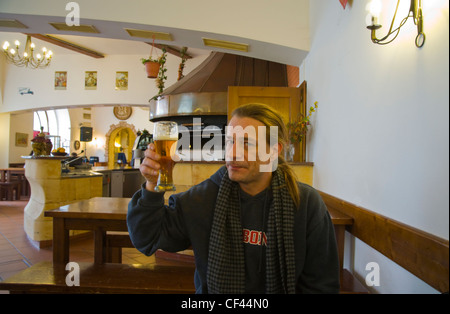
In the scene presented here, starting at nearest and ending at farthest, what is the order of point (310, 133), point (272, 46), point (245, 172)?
point (245, 172) < point (310, 133) < point (272, 46)

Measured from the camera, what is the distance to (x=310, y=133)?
3.36 meters

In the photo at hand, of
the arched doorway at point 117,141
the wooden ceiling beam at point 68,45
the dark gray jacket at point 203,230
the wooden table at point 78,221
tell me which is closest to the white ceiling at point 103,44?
the wooden ceiling beam at point 68,45

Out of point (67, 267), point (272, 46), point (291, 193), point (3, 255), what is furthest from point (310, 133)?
point (3, 255)

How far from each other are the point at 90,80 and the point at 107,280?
28.5 ft

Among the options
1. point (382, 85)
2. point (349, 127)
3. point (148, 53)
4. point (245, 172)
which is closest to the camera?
point (245, 172)

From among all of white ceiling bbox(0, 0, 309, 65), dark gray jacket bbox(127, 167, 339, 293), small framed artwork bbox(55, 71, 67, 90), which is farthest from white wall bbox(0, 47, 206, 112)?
dark gray jacket bbox(127, 167, 339, 293)

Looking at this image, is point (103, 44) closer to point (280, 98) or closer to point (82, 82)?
point (82, 82)

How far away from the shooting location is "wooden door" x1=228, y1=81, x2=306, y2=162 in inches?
148

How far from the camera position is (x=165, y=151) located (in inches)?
47.8

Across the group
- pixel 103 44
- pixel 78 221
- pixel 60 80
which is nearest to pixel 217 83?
pixel 103 44

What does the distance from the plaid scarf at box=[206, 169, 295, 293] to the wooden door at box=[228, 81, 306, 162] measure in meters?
2.59

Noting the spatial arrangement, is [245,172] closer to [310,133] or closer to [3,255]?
[310,133]

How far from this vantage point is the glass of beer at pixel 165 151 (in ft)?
3.90
